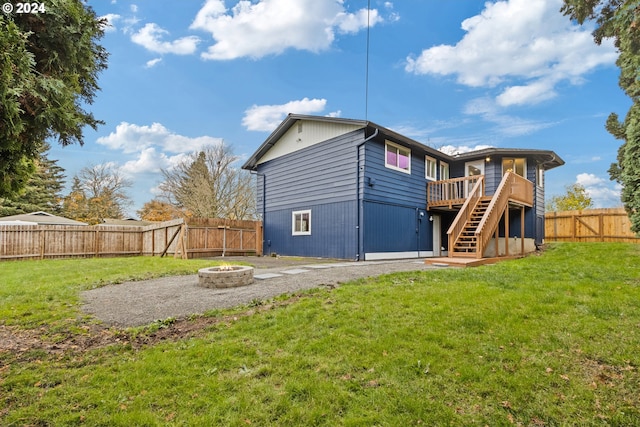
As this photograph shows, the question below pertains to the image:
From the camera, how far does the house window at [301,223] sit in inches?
547

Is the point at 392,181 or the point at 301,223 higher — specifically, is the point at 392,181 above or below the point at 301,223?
above

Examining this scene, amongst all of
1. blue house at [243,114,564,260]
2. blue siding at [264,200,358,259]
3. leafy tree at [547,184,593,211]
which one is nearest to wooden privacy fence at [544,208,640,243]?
blue house at [243,114,564,260]

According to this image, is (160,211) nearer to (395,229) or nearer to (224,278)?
(395,229)

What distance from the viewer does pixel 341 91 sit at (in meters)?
16.0

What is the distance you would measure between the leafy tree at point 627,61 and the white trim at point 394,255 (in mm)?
7047

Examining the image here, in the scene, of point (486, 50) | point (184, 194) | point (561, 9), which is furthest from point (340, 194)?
point (184, 194)

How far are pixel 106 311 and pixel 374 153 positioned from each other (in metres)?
9.76

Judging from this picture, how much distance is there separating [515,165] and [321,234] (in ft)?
32.1

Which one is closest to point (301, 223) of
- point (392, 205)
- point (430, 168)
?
point (392, 205)

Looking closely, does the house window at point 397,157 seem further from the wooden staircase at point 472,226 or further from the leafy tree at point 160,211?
the leafy tree at point 160,211

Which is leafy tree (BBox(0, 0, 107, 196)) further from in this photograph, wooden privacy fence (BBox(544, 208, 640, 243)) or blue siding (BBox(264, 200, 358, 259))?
wooden privacy fence (BBox(544, 208, 640, 243))

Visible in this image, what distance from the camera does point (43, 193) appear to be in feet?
93.8

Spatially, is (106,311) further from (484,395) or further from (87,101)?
(484,395)

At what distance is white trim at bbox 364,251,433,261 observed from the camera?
11.8m
